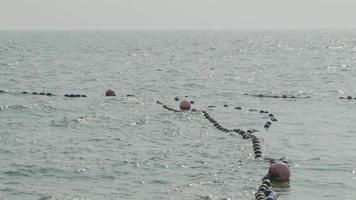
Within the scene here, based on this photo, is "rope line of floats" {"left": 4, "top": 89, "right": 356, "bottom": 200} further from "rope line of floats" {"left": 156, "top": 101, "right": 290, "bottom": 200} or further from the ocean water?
the ocean water

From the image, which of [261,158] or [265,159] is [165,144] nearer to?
[261,158]

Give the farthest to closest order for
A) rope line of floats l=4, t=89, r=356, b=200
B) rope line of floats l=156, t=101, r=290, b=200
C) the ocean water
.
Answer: the ocean water < rope line of floats l=4, t=89, r=356, b=200 < rope line of floats l=156, t=101, r=290, b=200

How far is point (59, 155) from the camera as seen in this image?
29203 mm

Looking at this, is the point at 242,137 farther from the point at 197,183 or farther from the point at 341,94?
the point at 341,94

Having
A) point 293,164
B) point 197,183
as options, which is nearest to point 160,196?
point 197,183

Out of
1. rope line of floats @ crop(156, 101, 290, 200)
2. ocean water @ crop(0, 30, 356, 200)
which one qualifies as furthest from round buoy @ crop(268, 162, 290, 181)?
ocean water @ crop(0, 30, 356, 200)

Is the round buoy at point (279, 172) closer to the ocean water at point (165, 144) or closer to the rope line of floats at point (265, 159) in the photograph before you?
the rope line of floats at point (265, 159)

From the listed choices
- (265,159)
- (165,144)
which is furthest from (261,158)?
(165,144)

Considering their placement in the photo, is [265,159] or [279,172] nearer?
[279,172]

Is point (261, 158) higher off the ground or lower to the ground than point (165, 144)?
higher

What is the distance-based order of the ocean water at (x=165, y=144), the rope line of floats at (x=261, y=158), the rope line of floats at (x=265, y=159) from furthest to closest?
the ocean water at (x=165, y=144)
the rope line of floats at (x=265, y=159)
the rope line of floats at (x=261, y=158)

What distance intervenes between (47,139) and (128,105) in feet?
50.7

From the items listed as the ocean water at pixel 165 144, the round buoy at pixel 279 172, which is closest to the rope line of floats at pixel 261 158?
the round buoy at pixel 279 172

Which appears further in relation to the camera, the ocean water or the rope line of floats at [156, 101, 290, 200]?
the ocean water
